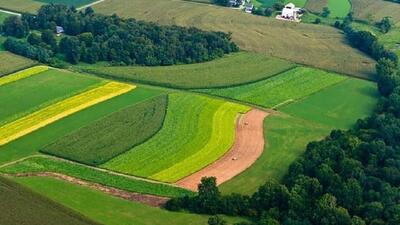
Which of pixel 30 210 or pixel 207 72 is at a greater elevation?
pixel 207 72

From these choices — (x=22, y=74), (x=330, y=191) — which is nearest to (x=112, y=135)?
(x=22, y=74)

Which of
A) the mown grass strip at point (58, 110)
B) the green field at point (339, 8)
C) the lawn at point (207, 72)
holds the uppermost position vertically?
the green field at point (339, 8)

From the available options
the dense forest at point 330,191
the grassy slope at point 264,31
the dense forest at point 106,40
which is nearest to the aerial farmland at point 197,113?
the dense forest at point 330,191

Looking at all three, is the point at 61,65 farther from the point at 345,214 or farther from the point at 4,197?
the point at 345,214

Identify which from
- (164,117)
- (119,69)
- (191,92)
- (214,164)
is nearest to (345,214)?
(214,164)

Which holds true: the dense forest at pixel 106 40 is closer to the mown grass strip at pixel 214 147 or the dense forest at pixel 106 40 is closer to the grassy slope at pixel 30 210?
the mown grass strip at pixel 214 147

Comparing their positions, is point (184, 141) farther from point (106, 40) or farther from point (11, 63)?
point (106, 40)

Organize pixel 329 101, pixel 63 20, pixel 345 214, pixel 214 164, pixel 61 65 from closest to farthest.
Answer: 1. pixel 345 214
2. pixel 214 164
3. pixel 329 101
4. pixel 61 65
5. pixel 63 20
